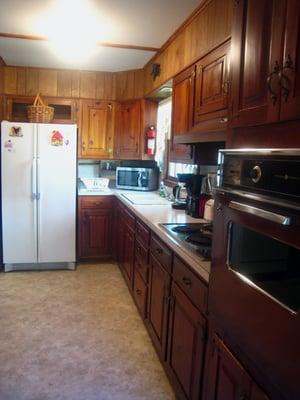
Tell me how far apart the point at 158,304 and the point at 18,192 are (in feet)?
7.47

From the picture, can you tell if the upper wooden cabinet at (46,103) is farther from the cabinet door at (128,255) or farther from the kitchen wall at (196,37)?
the cabinet door at (128,255)

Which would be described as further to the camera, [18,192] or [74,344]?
[18,192]

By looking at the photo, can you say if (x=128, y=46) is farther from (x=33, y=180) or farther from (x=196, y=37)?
(x=33, y=180)

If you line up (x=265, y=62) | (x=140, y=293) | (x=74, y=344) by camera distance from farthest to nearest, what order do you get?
(x=140, y=293) < (x=74, y=344) < (x=265, y=62)

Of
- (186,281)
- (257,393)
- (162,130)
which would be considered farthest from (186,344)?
(162,130)

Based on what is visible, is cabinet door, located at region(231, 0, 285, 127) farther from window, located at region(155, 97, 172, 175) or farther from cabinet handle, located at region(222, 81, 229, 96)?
window, located at region(155, 97, 172, 175)

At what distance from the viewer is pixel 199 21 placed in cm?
251

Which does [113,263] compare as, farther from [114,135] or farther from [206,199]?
[206,199]

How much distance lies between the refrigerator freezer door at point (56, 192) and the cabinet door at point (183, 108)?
4.49 ft

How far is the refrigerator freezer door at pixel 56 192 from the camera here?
3840mm

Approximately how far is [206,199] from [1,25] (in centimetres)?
224

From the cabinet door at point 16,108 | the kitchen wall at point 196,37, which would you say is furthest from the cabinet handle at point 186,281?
the cabinet door at point 16,108

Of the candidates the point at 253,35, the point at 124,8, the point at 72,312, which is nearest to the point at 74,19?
the point at 124,8

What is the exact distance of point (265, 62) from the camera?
3.51 ft
